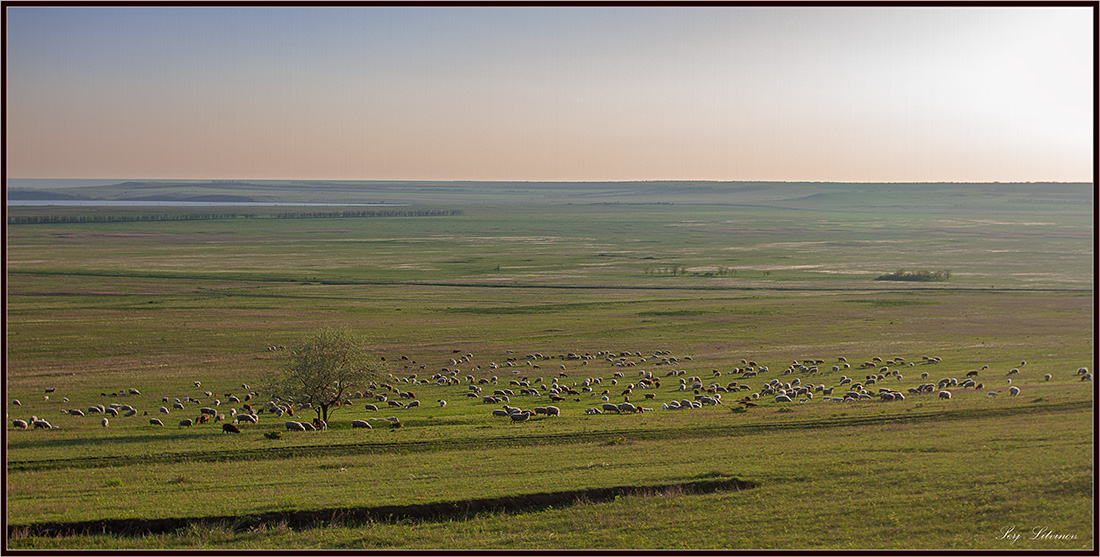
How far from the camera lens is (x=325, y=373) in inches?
1358

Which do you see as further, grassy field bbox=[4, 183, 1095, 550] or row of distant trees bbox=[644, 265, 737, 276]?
row of distant trees bbox=[644, 265, 737, 276]

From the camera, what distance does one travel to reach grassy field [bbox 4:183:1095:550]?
62.5 feet

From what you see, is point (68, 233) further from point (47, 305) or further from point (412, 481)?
point (412, 481)

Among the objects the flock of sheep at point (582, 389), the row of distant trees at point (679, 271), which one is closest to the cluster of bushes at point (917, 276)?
the row of distant trees at point (679, 271)

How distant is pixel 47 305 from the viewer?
81.9 m

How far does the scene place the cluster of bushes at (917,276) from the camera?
116m

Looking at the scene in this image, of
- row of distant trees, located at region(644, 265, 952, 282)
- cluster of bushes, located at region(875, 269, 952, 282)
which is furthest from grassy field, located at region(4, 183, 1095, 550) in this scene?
row of distant trees, located at region(644, 265, 952, 282)

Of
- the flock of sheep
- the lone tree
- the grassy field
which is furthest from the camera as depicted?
the flock of sheep

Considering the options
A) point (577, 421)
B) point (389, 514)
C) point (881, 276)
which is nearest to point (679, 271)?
point (881, 276)

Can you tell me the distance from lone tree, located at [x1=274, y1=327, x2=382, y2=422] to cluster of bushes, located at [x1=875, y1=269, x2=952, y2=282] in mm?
96553

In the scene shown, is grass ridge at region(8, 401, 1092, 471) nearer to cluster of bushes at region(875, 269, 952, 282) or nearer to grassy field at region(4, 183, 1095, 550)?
grassy field at region(4, 183, 1095, 550)

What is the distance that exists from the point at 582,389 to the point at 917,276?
89.7 metres

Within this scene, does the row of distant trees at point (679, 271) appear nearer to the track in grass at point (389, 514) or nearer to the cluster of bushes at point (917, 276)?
the cluster of bushes at point (917, 276)

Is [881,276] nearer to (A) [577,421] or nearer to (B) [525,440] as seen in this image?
(A) [577,421]
